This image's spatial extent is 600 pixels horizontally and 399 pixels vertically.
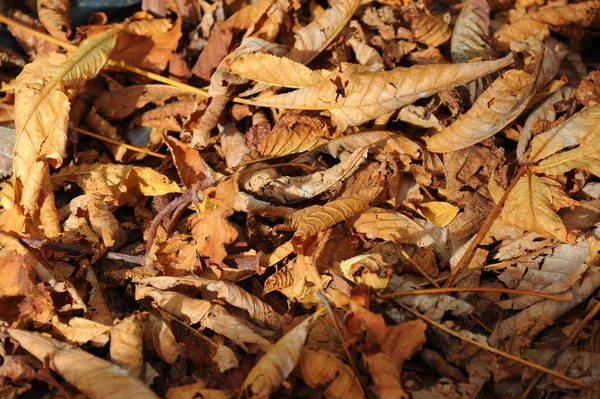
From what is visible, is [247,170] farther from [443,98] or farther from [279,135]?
[443,98]

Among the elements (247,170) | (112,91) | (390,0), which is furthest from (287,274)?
(390,0)

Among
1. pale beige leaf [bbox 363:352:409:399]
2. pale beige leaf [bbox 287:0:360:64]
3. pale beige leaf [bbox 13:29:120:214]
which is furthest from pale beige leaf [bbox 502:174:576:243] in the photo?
pale beige leaf [bbox 13:29:120:214]

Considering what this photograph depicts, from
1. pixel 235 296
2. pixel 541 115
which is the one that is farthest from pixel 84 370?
pixel 541 115

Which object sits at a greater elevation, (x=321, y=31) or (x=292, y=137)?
(x=321, y=31)

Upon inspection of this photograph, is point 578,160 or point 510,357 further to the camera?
point 578,160

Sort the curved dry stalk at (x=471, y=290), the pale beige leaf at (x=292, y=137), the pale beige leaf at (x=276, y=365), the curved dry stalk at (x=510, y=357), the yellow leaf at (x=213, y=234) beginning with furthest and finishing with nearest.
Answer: the pale beige leaf at (x=292, y=137), the yellow leaf at (x=213, y=234), the curved dry stalk at (x=471, y=290), the curved dry stalk at (x=510, y=357), the pale beige leaf at (x=276, y=365)

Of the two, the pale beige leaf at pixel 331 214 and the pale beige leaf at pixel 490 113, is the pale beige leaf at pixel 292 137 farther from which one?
the pale beige leaf at pixel 490 113

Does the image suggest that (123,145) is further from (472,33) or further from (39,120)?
(472,33)

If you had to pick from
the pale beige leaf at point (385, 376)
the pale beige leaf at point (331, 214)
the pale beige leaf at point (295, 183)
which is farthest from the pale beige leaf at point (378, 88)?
the pale beige leaf at point (385, 376)
